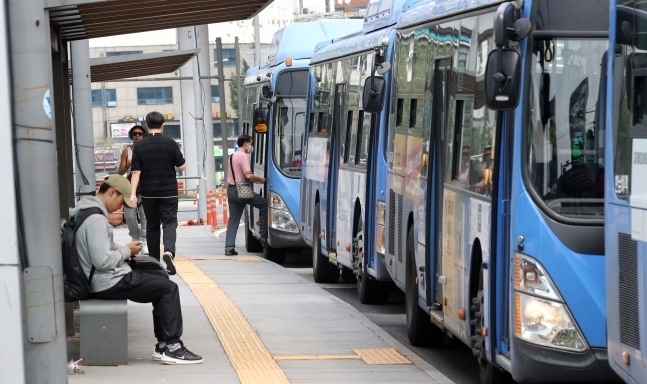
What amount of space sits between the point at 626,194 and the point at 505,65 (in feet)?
4.05

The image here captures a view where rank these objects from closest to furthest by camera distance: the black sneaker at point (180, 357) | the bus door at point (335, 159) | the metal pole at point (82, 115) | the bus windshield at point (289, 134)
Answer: the black sneaker at point (180, 357)
the metal pole at point (82, 115)
the bus door at point (335, 159)
the bus windshield at point (289, 134)

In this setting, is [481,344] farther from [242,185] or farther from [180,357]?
[242,185]

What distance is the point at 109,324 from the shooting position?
357 inches

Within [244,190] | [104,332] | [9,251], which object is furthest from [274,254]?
[9,251]

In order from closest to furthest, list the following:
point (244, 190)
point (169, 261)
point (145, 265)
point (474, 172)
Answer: point (474, 172) → point (145, 265) → point (169, 261) → point (244, 190)

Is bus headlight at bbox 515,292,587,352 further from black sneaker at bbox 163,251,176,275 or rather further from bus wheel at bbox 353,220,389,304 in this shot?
black sneaker at bbox 163,251,176,275

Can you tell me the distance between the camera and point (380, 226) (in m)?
12.9

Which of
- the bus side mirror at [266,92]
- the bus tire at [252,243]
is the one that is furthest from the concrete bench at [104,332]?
the bus tire at [252,243]

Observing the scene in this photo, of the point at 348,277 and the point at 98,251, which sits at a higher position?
the point at 98,251

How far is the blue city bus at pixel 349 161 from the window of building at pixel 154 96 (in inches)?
3300

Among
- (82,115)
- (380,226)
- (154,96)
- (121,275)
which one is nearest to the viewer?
(121,275)

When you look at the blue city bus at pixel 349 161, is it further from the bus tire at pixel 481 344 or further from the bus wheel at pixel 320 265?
the bus tire at pixel 481 344

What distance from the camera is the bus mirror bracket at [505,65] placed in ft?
23.6

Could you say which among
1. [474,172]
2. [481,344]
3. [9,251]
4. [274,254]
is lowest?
[274,254]
